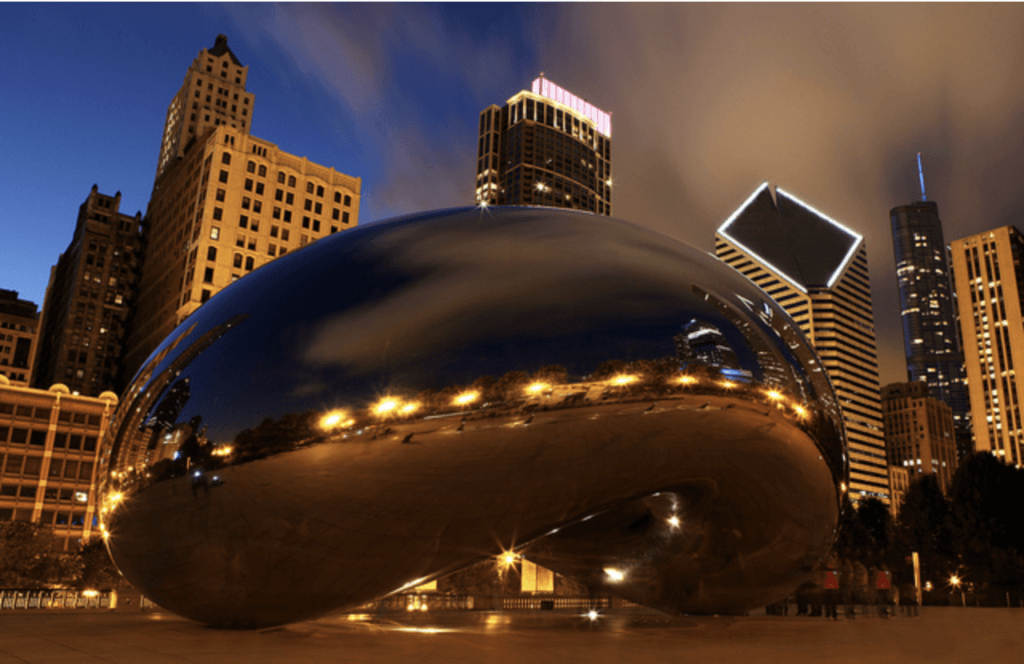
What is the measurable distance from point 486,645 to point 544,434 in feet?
13.9

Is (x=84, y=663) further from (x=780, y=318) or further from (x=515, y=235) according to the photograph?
(x=780, y=318)

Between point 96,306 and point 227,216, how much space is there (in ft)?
164

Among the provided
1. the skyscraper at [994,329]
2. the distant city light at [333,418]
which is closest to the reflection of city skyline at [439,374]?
the distant city light at [333,418]

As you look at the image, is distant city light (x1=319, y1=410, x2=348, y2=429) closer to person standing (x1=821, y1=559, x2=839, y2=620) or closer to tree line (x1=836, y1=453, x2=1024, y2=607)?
person standing (x1=821, y1=559, x2=839, y2=620)

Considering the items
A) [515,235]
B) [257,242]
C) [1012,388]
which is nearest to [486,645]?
[515,235]

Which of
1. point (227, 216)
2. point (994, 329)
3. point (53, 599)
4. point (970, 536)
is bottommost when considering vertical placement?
point (53, 599)

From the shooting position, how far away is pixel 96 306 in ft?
417

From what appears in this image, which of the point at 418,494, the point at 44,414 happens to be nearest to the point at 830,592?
the point at 418,494

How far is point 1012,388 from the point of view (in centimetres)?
16325

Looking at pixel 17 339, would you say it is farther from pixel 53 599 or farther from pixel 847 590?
pixel 847 590

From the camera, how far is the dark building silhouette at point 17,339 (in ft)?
478

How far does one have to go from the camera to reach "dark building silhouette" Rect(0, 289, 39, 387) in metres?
146

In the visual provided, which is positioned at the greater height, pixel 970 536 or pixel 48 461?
pixel 48 461

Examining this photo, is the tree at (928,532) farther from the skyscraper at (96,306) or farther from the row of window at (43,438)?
the skyscraper at (96,306)
